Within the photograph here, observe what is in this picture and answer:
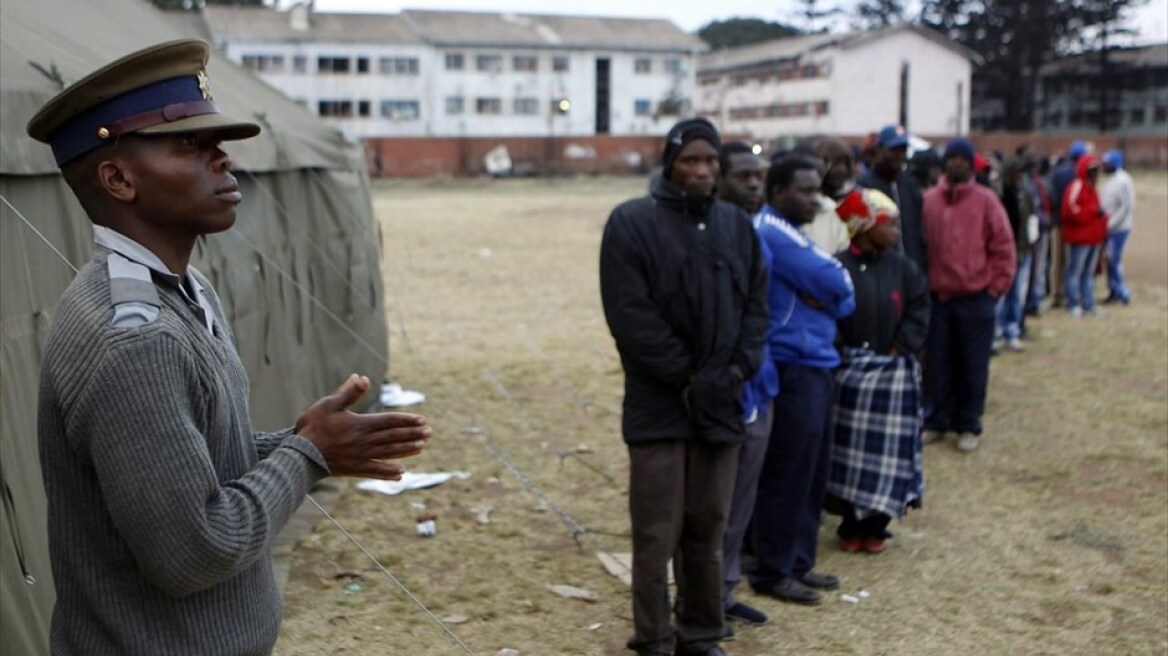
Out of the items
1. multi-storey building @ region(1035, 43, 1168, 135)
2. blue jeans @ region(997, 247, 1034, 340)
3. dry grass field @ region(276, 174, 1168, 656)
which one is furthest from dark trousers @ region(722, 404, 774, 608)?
multi-storey building @ region(1035, 43, 1168, 135)

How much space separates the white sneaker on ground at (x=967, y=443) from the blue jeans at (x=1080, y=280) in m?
6.01

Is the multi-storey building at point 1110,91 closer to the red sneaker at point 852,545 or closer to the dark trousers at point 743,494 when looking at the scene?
the red sneaker at point 852,545

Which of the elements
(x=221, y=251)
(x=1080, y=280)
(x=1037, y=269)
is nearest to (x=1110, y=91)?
(x=1080, y=280)

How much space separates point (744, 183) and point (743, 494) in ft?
4.30

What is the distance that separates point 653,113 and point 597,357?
51.9m

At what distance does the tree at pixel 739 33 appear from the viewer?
85875mm

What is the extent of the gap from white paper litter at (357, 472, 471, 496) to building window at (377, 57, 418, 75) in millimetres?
52111

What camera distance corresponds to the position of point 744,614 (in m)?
4.95

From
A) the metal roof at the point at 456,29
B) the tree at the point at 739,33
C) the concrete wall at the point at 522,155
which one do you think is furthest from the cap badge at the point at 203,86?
the tree at the point at 739,33

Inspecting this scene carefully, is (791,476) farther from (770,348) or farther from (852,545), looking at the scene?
(852,545)

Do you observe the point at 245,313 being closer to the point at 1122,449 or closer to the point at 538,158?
the point at 1122,449

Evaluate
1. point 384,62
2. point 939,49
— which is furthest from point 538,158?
point 939,49

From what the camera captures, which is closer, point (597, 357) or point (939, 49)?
point (597, 357)

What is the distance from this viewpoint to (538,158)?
158 feet
